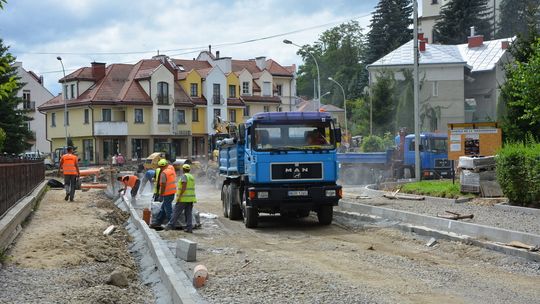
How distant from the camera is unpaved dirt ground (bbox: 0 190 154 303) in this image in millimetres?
8406

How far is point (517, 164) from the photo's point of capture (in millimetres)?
17312

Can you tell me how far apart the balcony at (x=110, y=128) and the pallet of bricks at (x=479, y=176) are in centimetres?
4747

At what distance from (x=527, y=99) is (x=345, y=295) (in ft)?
50.7

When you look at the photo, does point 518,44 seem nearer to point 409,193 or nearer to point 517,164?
point 409,193

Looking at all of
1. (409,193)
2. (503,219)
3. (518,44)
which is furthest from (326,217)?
(518,44)

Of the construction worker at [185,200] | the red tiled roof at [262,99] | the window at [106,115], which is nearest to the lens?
the construction worker at [185,200]

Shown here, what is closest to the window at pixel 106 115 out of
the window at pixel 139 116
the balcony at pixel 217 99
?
the window at pixel 139 116

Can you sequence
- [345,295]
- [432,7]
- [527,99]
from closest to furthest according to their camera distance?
[345,295], [527,99], [432,7]

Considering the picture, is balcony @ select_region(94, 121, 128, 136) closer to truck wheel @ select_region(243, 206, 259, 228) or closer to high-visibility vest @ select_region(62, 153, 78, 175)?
high-visibility vest @ select_region(62, 153, 78, 175)

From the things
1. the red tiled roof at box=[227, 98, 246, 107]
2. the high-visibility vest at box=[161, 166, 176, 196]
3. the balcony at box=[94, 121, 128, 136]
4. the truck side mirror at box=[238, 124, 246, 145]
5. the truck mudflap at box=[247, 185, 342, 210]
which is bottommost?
the truck mudflap at box=[247, 185, 342, 210]

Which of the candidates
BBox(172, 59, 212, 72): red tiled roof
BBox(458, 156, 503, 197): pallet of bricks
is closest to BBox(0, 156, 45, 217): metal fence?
BBox(458, 156, 503, 197): pallet of bricks

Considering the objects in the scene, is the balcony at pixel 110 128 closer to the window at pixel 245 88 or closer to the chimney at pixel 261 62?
the window at pixel 245 88

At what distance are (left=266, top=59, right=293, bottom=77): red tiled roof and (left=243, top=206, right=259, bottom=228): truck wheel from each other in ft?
209

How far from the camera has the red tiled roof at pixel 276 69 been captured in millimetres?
80375
